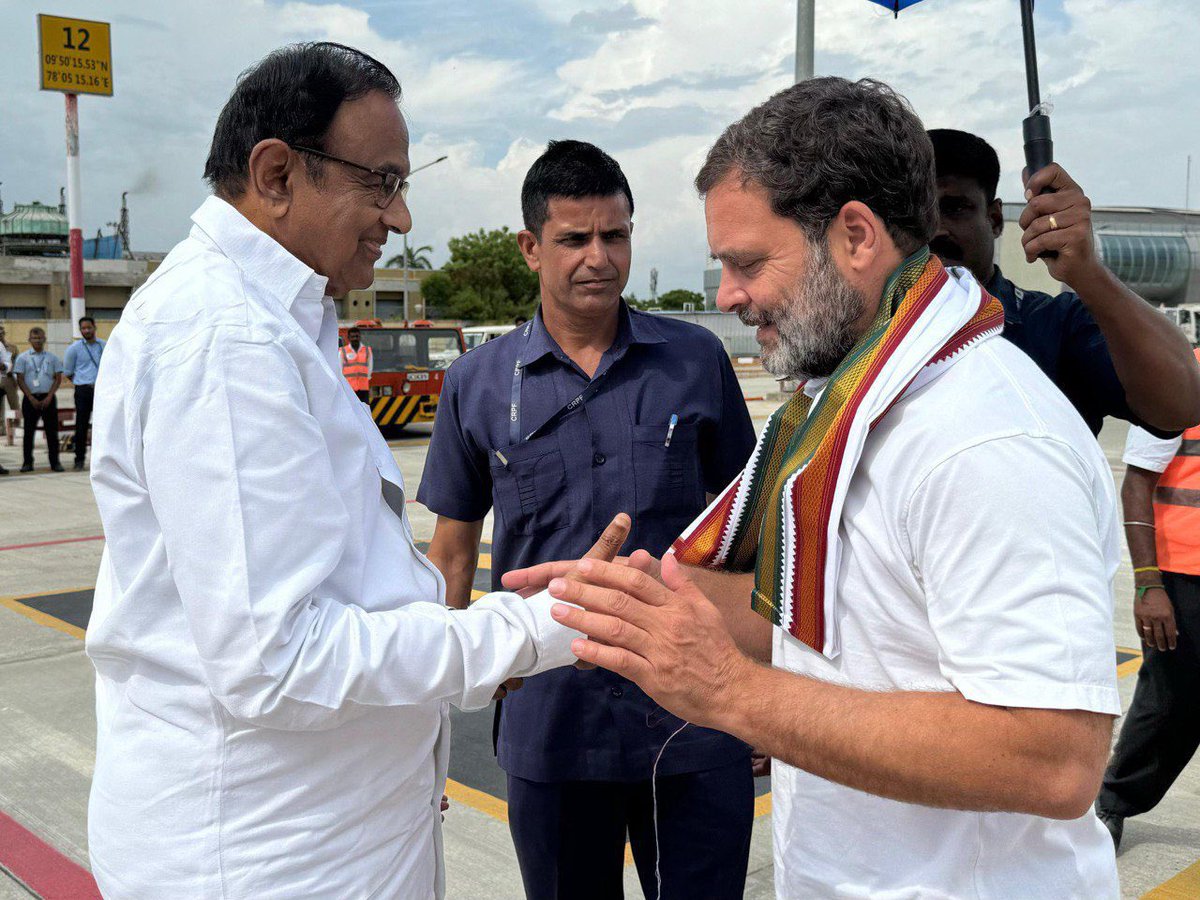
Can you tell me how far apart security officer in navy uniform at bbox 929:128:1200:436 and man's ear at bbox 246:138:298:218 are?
1.41 meters

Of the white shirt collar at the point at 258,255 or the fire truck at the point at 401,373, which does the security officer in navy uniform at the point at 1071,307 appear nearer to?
the white shirt collar at the point at 258,255

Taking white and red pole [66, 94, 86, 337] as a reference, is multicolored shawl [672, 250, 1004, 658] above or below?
below

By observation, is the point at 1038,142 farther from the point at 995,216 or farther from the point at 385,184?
the point at 385,184

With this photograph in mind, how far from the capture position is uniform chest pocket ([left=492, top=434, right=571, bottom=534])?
2.68 meters

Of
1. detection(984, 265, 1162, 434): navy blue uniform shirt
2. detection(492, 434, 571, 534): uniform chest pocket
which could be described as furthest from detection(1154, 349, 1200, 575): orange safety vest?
detection(492, 434, 571, 534): uniform chest pocket

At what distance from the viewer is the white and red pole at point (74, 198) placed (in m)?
13.8

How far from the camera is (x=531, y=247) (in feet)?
10.3

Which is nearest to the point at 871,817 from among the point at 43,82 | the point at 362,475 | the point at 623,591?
the point at 623,591

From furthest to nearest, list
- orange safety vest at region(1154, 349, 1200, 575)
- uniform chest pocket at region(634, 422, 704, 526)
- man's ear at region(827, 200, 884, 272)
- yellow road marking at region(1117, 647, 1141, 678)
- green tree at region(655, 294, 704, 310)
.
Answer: green tree at region(655, 294, 704, 310)
yellow road marking at region(1117, 647, 1141, 678)
orange safety vest at region(1154, 349, 1200, 575)
uniform chest pocket at region(634, 422, 704, 526)
man's ear at region(827, 200, 884, 272)

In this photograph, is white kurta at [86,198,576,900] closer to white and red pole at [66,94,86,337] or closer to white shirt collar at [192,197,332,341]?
white shirt collar at [192,197,332,341]

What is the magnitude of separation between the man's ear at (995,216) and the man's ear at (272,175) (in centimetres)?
167

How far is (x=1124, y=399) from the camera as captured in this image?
2.33 m

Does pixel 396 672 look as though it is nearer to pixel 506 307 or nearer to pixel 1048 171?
pixel 1048 171

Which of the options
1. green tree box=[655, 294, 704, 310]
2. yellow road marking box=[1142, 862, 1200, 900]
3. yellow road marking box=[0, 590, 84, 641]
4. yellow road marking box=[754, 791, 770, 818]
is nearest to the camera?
yellow road marking box=[1142, 862, 1200, 900]
